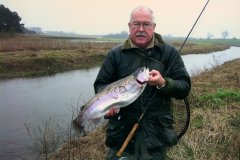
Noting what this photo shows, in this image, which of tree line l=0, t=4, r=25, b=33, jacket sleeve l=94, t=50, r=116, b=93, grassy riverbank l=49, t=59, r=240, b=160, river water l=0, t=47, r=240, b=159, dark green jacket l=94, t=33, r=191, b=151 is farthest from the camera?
tree line l=0, t=4, r=25, b=33

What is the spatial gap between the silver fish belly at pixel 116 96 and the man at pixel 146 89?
0.14m

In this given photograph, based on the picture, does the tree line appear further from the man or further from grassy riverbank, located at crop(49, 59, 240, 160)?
the man

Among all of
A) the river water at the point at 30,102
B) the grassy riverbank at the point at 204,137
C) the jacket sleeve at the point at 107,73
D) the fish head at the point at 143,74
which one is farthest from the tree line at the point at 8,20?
the fish head at the point at 143,74

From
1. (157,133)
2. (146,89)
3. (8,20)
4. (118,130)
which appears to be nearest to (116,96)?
(146,89)

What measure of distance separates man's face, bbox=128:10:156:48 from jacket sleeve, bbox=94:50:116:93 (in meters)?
0.36

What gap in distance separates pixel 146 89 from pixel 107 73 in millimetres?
492

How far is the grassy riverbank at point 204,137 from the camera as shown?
242 inches

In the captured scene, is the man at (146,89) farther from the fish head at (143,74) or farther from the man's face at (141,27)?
the fish head at (143,74)

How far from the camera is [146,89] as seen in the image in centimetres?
400

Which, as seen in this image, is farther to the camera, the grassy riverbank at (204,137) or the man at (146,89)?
the grassy riverbank at (204,137)

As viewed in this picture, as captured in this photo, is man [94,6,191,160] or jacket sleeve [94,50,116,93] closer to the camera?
man [94,6,191,160]

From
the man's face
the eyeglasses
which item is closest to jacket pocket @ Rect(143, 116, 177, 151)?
the man's face

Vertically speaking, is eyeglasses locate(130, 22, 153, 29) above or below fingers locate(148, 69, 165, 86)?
above

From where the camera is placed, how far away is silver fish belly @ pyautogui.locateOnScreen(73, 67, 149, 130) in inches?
145
